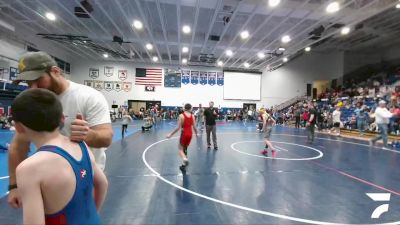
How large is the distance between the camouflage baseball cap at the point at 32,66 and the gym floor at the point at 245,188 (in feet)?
9.56

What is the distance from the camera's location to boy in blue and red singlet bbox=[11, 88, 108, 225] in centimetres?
108

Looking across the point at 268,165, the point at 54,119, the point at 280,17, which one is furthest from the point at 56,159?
the point at 280,17

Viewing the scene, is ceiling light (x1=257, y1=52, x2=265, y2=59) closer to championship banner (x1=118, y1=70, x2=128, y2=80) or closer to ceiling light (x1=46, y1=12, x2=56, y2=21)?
championship banner (x1=118, y1=70, x2=128, y2=80)

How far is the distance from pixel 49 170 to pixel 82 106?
3.07 ft

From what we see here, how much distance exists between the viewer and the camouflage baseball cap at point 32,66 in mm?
1592

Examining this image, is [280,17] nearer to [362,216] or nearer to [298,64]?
[362,216]

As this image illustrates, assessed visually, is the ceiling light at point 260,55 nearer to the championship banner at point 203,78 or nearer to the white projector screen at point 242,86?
the white projector screen at point 242,86

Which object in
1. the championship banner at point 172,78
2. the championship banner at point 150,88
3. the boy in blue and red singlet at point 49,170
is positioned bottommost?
the boy in blue and red singlet at point 49,170

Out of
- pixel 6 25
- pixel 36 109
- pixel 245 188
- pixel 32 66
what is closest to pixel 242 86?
pixel 6 25

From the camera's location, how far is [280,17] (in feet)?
54.7

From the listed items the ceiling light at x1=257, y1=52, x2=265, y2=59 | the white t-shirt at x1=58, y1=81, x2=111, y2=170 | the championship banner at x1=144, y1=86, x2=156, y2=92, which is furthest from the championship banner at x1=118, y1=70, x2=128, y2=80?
the white t-shirt at x1=58, y1=81, x2=111, y2=170

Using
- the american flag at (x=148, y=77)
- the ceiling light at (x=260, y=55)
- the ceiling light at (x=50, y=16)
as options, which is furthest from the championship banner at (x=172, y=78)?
the ceiling light at (x=50, y=16)

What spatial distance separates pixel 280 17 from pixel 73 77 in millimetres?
24513

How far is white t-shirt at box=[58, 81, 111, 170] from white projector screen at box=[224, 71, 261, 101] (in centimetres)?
3217
